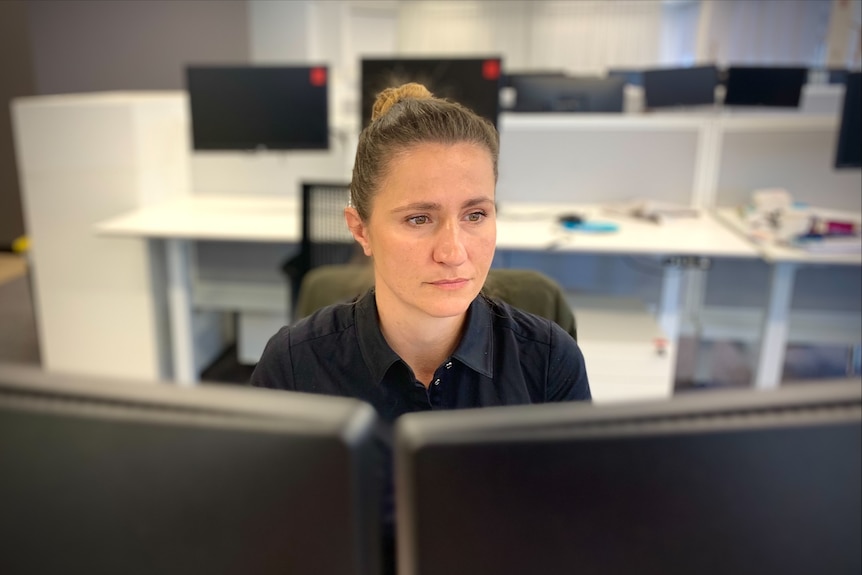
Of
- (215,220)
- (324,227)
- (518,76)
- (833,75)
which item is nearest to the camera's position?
(324,227)

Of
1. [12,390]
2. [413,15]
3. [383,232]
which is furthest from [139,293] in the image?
[413,15]

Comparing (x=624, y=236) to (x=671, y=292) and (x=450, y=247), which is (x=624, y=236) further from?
(x=450, y=247)

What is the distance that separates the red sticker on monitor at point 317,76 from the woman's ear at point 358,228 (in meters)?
1.78

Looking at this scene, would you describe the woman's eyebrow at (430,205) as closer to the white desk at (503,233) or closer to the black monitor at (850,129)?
the white desk at (503,233)

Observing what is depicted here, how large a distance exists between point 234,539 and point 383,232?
510 millimetres

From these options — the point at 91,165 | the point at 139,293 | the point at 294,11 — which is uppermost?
the point at 294,11

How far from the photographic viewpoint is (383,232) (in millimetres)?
784

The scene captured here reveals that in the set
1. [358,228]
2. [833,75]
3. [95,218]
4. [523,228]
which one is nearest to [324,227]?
[523,228]

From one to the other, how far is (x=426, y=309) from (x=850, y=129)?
201cm

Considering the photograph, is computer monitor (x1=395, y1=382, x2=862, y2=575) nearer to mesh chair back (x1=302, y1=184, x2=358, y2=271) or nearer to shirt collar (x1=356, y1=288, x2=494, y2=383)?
shirt collar (x1=356, y1=288, x2=494, y2=383)

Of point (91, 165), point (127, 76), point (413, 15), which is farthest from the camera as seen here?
point (413, 15)

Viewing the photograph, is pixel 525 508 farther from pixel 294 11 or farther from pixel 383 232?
pixel 294 11

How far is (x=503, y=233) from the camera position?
195 cm

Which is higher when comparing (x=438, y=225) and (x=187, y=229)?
(x=438, y=225)
